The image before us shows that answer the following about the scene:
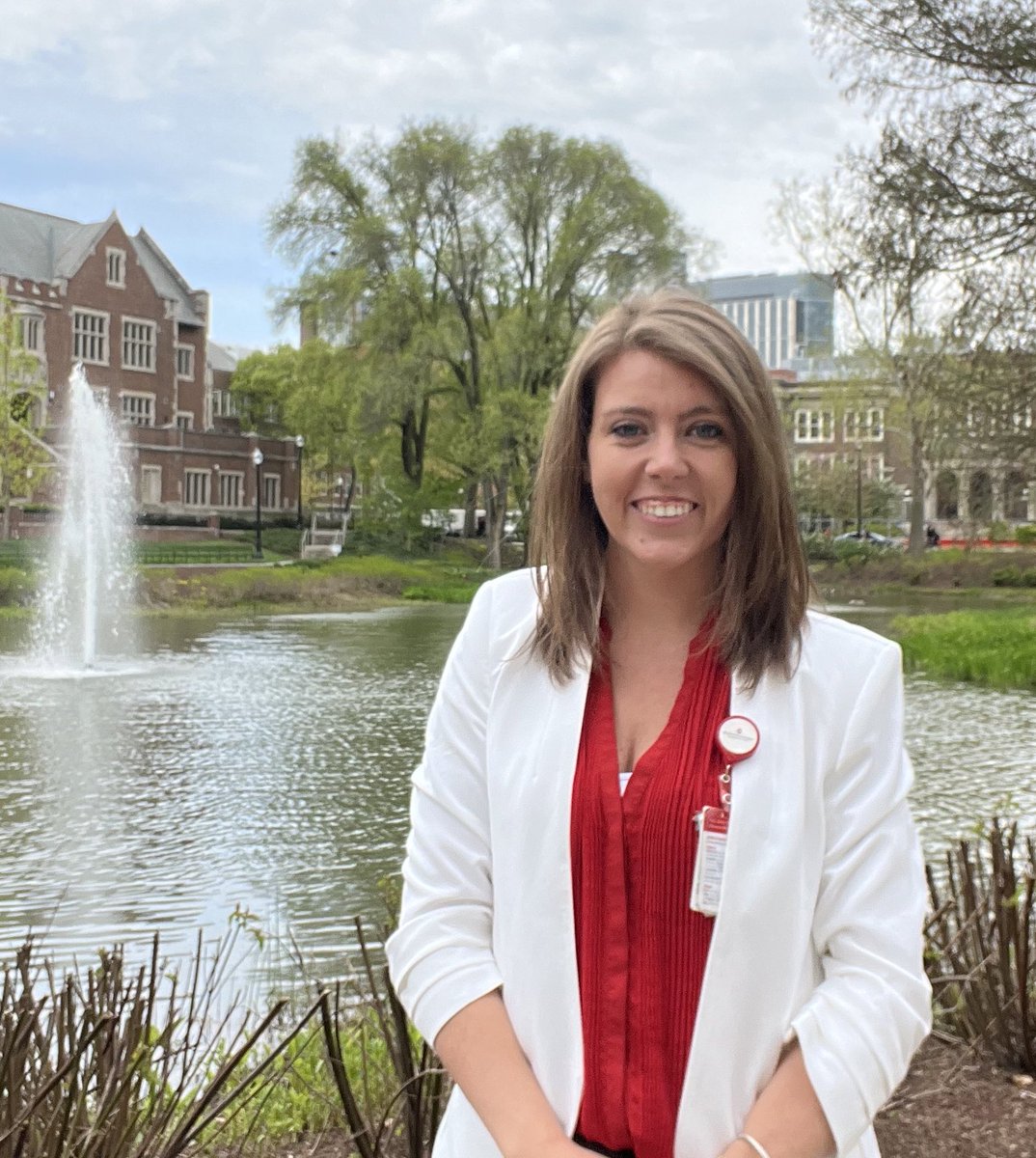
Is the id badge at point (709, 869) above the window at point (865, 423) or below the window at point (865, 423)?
below

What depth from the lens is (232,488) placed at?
53.0 m

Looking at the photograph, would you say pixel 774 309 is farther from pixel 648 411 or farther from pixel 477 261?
pixel 648 411

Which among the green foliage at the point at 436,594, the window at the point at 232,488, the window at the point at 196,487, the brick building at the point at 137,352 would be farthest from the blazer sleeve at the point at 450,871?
the window at the point at 232,488

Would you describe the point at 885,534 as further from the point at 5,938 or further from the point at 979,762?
the point at 5,938

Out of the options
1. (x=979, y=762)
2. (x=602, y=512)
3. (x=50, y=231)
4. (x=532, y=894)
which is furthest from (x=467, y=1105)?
(x=50, y=231)

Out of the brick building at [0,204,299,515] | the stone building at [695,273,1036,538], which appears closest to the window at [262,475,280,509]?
the brick building at [0,204,299,515]

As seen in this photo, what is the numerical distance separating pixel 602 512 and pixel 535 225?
129ft

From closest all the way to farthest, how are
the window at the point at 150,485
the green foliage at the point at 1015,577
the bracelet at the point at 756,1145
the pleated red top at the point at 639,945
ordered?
1. the bracelet at the point at 756,1145
2. the pleated red top at the point at 639,945
3. the green foliage at the point at 1015,577
4. the window at the point at 150,485

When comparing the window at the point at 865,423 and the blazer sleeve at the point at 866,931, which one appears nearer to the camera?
the blazer sleeve at the point at 866,931

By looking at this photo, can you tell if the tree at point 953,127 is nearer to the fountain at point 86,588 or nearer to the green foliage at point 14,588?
the fountain at point 86,588

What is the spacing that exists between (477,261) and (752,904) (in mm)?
39936

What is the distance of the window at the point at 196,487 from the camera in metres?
51.1

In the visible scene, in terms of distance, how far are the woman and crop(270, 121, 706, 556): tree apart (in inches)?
1383

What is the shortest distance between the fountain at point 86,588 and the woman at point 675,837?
1532 cm
